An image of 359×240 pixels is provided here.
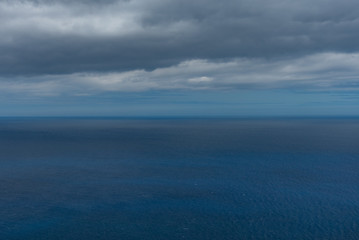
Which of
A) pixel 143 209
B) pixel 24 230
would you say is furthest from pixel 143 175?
pixel 24 230

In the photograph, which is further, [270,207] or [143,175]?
[143,175]

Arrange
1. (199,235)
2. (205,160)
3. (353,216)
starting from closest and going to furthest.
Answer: (199,235) → (353,216) → (205,160)

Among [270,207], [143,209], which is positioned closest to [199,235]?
[143,209]

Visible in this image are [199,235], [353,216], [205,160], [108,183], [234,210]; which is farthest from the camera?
[205,160]

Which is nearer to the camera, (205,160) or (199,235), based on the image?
(199,235)

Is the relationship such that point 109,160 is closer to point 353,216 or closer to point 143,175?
point 143,175

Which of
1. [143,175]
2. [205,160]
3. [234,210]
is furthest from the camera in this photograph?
[205,160]

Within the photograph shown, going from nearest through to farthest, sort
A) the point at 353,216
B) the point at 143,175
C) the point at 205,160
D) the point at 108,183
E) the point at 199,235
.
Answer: the point at 199,235, the point at 353,216, the point at 108,183, the point at 143,175, the point at 205,160

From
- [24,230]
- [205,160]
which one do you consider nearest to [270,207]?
[24,230]

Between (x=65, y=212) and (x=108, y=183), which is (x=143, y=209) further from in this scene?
(x=108, y=183)
